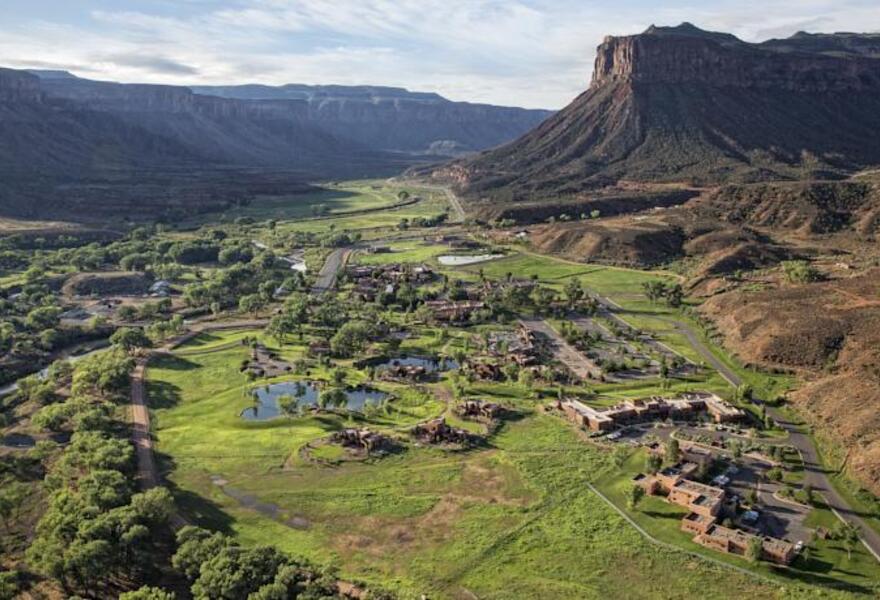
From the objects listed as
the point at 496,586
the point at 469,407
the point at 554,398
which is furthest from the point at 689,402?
the point at 496,586

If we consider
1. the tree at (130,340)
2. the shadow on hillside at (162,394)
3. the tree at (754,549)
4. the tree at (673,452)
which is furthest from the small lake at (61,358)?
the tree at (754,549)

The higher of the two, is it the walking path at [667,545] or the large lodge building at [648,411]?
the large lodge building at [648,411]

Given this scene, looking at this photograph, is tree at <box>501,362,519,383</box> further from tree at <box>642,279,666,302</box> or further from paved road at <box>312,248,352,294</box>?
paved road at <box>312,248,352,294</box>

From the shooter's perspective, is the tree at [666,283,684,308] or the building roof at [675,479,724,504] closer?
the building roof at [675,479,724,504]

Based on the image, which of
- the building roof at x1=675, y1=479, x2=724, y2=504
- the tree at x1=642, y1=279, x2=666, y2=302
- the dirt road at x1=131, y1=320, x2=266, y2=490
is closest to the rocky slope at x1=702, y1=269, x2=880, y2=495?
the tree at x1=642, y1=279, x2=666, y2=302

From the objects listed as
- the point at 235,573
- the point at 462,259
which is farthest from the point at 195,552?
the point at 462,259

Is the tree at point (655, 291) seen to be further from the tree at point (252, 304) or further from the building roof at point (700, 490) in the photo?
the tree at point (252, 304)
